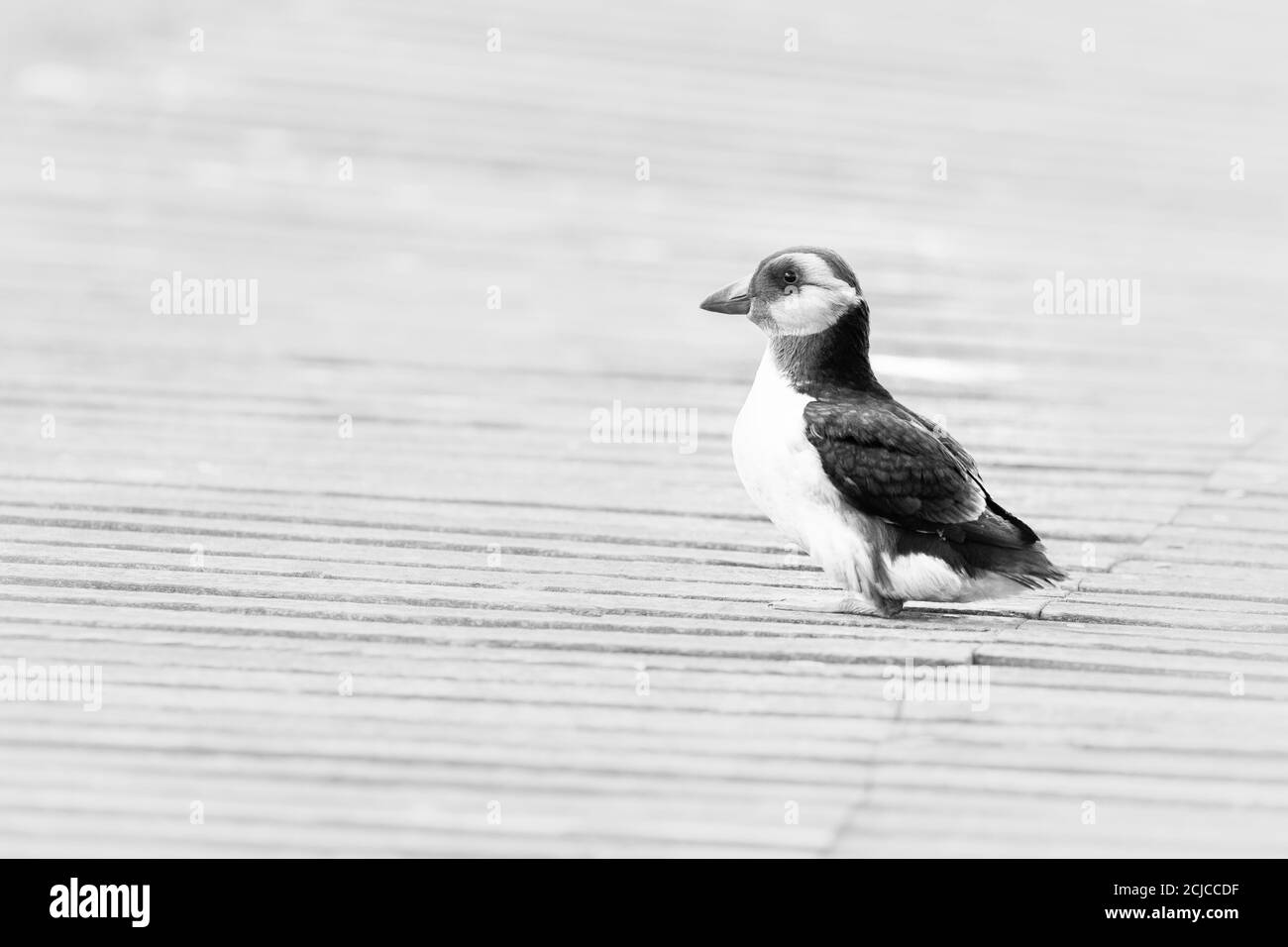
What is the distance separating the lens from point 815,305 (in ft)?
17.7

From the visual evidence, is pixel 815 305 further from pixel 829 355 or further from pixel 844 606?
pixel 844 606

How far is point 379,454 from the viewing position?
6969mm

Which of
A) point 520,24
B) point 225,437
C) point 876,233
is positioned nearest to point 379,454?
point 225,437

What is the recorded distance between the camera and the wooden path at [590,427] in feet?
14.1

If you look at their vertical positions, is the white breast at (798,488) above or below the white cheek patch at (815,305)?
below

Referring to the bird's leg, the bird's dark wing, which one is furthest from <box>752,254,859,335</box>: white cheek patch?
the bird's leg

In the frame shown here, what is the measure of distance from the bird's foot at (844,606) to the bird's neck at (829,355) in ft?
1.81

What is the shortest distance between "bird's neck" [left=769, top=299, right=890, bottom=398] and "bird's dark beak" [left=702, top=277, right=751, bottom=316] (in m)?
Result: 0.15

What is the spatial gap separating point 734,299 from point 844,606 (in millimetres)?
871

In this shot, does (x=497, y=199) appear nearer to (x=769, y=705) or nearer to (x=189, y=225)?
(x=189, y=225)

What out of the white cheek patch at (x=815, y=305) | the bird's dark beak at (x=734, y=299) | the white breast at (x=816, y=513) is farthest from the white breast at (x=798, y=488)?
the bird's dark beak at (x=734, y=299)

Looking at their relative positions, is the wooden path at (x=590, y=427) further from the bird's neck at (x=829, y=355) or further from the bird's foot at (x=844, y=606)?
Result: the bird's neck at (x=829, y=355)

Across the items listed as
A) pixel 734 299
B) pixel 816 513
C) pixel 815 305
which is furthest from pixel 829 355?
pixel 816 513
